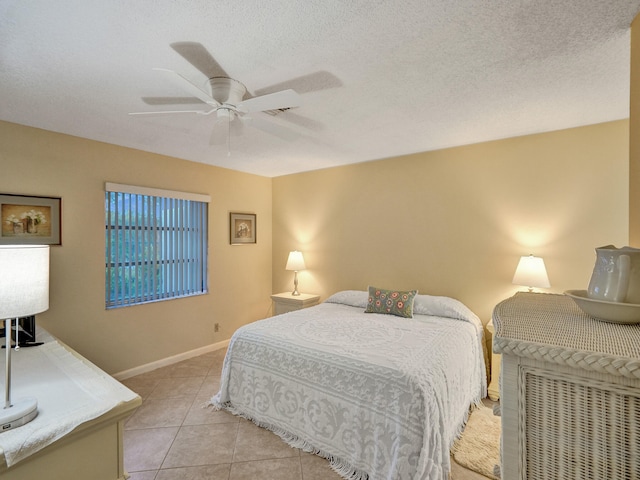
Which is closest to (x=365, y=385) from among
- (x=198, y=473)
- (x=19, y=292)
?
(x=198, y=473)

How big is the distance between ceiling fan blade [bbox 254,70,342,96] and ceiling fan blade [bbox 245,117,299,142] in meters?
0.56

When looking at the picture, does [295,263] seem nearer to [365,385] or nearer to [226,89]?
[365,385]

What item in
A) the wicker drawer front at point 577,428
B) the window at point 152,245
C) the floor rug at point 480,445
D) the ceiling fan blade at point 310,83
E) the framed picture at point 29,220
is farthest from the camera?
the window at point 152,245

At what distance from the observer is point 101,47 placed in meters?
1.59

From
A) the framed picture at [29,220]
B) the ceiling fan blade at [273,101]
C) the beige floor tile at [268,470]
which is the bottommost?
the beige floor tile at [268,470]

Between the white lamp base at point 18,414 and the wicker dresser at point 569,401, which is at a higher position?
the wicker dresser at point 569,401

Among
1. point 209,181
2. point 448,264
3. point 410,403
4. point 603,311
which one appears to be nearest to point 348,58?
point 603,311

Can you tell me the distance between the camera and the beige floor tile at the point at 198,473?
1.94m

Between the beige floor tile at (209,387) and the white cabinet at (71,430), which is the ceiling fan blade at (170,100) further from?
the beige floor tile at (209,387)

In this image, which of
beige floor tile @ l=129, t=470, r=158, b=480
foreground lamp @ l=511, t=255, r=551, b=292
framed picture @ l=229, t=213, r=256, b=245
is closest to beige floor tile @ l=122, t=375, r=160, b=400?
beige floor tile @ l=129, t=470, r=158, b=480

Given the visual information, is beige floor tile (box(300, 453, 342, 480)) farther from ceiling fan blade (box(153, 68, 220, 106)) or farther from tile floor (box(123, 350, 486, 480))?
ceiling fan blade (box(153, 68, 220, 106))

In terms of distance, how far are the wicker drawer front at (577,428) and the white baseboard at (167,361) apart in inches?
146

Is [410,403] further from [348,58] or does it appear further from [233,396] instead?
[348,58]

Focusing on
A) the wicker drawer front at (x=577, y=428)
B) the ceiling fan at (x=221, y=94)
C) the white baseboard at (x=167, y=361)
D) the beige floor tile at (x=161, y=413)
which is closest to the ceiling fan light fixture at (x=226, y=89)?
the ceiling fan at (x=221, y=94)
